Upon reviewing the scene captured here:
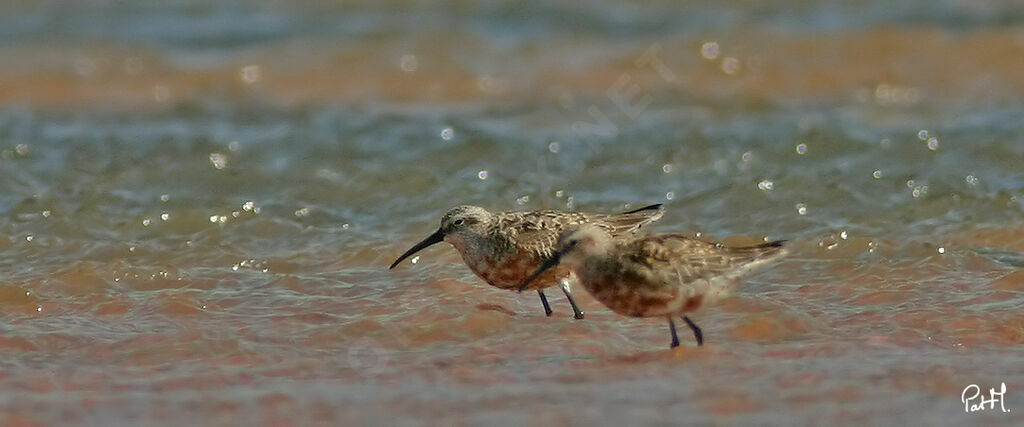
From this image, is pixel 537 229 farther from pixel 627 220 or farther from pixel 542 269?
pixel 542 269

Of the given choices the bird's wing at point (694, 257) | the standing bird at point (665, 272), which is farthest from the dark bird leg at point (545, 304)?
the bird's wing at point (694, 257)

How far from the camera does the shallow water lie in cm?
500

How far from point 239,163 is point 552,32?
5943 millimetres

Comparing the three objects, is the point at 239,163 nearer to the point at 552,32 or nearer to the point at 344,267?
the point at 344,267

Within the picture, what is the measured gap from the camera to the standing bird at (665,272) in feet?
17.7

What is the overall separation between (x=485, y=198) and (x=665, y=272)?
314cm

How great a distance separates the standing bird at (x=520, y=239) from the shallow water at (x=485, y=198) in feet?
0.51

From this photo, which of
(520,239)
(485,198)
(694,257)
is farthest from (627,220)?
(485,198)

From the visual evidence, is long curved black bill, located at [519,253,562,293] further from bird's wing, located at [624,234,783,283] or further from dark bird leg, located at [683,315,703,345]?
dark bird leg, located at [683,315,703,345]

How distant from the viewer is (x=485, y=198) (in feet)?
27.7

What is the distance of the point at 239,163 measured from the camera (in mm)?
9430

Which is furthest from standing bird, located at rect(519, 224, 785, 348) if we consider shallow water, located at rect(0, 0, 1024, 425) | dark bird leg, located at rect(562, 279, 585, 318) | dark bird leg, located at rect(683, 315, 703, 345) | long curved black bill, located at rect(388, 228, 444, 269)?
long curved black bill, located at rect(388, 228, 444, 269)

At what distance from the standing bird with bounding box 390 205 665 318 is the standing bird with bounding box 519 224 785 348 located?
2.30 ft

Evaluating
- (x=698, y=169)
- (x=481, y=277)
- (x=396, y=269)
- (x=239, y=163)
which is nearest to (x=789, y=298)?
(x=481, y=277)
